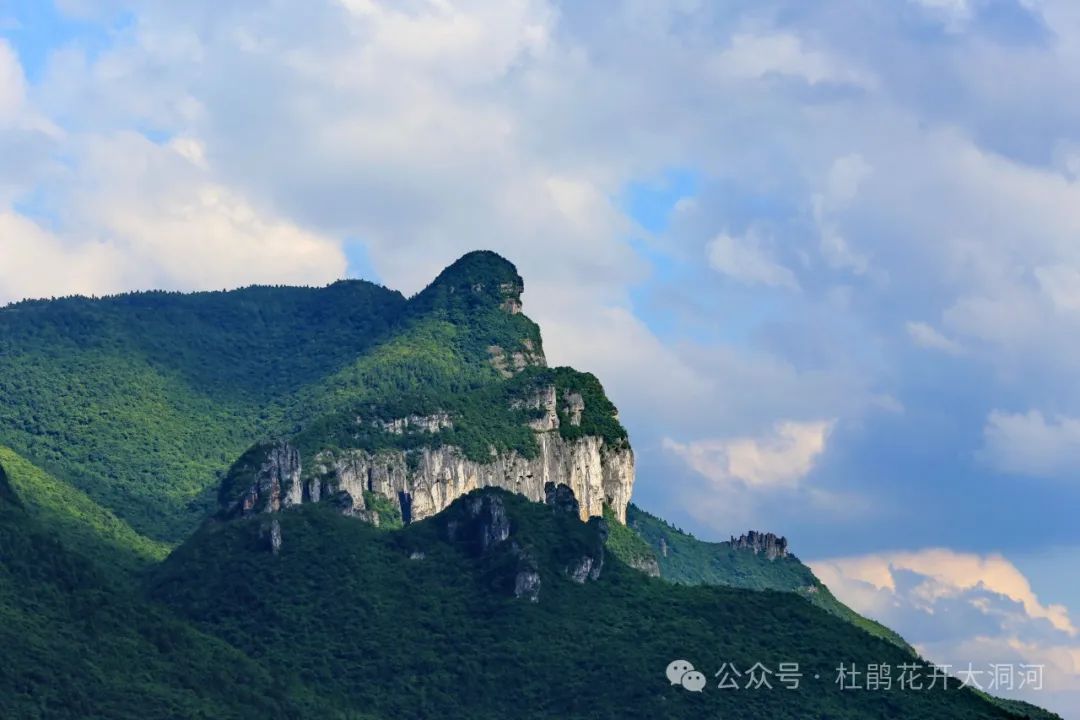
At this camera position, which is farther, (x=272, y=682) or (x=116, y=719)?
(x=272, y=682)

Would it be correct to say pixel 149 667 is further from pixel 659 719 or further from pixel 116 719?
pixel 659 719

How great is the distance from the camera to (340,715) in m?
195

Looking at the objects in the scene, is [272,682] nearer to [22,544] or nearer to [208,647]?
[208,647]

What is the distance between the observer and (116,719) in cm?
17862

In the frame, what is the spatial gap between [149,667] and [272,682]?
11180 mm

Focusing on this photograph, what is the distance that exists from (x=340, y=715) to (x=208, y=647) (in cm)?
1178

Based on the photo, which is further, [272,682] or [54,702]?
[272,682]

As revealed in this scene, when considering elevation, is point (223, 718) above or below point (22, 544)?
below

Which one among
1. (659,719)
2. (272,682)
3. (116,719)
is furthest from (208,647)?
(659,719)

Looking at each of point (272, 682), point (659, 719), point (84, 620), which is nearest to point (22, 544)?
point (84, 620)

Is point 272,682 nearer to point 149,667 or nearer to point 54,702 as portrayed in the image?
point 149,667

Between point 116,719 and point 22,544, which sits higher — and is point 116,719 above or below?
below

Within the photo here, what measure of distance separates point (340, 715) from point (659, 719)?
82.7 ft

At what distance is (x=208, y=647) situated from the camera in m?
198
